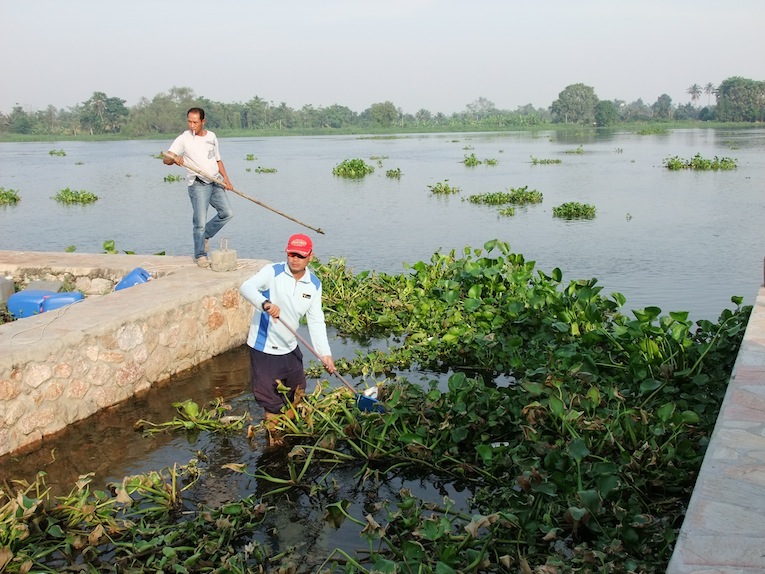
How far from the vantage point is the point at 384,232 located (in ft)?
55.6

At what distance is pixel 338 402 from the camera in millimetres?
5656

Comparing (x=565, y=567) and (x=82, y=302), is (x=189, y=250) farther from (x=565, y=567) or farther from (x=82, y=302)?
(x=565, y=567)

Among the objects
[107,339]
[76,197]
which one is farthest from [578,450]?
[76,197]

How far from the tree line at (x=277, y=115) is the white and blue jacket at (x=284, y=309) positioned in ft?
328

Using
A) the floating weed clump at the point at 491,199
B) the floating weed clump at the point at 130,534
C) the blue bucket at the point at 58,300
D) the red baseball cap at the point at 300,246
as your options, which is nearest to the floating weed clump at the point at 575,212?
the floating weed clump at the point at 491,199

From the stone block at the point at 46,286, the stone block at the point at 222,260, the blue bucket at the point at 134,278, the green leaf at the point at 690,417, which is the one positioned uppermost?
the stone block at the point at 222,260

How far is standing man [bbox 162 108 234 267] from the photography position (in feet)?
27.5

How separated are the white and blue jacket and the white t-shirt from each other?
3483mm

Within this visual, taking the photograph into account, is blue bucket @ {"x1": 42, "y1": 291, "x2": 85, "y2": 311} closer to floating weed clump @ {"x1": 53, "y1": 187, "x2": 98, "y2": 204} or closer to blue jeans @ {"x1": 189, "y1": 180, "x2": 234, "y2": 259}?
blue jeans @ {"x1": 189, "y1": 180, "x2": 234, "y2": 259}

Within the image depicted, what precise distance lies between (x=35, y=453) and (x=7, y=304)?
2.93m

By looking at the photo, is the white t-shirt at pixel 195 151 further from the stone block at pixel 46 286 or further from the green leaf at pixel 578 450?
the green leaf at pixel 578 450

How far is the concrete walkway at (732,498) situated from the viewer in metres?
3.06

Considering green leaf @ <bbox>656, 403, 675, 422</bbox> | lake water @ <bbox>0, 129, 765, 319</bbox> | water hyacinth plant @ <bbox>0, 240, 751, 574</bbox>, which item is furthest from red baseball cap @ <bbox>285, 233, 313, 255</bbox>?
lake water @ <bbox>0, 129, 765, 319</bbox>

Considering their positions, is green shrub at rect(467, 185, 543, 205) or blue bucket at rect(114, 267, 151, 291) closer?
blue bucket at rect(114, 267, 151, 291)
